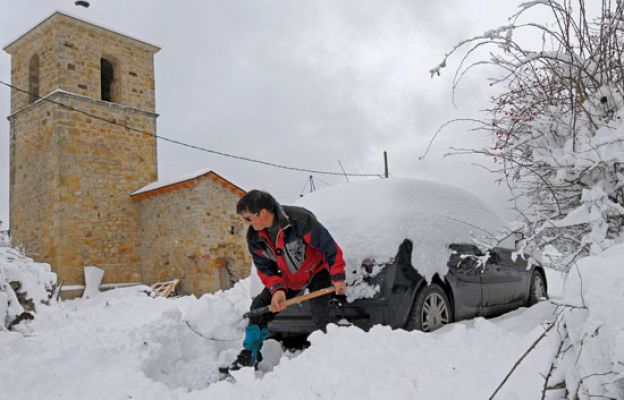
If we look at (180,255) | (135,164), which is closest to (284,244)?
(180,255)

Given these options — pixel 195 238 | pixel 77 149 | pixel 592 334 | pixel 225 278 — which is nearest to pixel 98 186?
pixel 77 149

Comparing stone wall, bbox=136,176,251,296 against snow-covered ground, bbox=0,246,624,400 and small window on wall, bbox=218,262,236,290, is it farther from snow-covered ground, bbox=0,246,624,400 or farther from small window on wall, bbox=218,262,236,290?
snow-covered ground, bbox=0,246,624,400

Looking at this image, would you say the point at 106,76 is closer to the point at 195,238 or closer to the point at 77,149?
the point at 77,149

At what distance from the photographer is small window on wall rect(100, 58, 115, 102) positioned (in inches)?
674

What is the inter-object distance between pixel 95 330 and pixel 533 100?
5.07 meters

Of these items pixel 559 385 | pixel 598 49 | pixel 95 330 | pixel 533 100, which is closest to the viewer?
pixel 559 385

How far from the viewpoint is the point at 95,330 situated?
18.6 ft

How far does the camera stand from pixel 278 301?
3850 millimetres

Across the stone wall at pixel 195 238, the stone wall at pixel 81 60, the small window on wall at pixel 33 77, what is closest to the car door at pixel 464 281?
the stone wall at pixel 195 238

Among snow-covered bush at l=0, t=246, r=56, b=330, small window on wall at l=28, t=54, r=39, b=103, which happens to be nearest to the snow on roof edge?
small window on wall at l=28, t=54, r=39, b=103

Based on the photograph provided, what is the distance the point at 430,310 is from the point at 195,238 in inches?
459

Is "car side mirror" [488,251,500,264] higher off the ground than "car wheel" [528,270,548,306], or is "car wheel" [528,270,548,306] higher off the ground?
"car side mirror" [488,251,500,264]

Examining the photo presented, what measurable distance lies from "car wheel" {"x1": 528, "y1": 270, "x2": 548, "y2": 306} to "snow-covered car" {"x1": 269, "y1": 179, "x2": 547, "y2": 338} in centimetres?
81

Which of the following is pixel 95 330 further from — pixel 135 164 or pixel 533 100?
pixel 135 164
